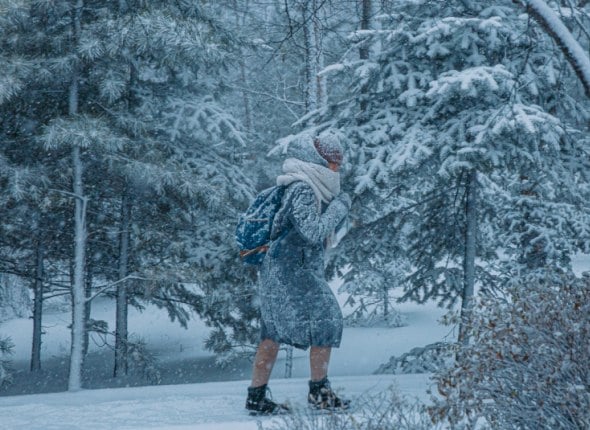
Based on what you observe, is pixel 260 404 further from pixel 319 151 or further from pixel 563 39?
pixel 563 39

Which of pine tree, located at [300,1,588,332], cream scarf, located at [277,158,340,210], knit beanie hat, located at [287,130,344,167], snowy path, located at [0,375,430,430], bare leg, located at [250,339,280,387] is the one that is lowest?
snowy path, located at [0,375,430,430]

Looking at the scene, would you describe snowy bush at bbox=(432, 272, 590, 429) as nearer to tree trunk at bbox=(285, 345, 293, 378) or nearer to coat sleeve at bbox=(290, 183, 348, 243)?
coat sleeve at bbox=(290, 183, 348, 243)

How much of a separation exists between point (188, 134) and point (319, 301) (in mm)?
8981

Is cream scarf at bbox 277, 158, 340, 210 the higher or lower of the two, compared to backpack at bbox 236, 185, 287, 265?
higher

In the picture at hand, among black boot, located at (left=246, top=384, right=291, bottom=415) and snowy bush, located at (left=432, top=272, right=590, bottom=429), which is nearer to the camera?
snowy bush, located at (left=432, top=272, right=590, bottom=429)

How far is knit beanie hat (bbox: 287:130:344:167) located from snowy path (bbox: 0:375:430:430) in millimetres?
1553

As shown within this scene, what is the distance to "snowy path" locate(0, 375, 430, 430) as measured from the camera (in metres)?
5.09

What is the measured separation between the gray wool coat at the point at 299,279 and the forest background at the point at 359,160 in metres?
0.89

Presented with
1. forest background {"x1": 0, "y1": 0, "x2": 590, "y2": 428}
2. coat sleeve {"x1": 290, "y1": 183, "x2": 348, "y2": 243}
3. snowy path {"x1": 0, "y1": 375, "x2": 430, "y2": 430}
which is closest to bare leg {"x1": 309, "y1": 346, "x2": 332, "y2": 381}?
snowy path {"x1": 0, "y1": 375, "x2": 430, "y2": 430}

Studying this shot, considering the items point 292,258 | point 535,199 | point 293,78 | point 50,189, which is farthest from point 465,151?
point 293,78

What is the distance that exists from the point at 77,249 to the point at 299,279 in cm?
580

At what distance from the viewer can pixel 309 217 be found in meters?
4.95

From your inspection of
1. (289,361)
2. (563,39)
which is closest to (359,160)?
(563,39)

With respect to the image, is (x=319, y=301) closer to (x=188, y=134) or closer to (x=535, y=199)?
(x=535, y=199)
